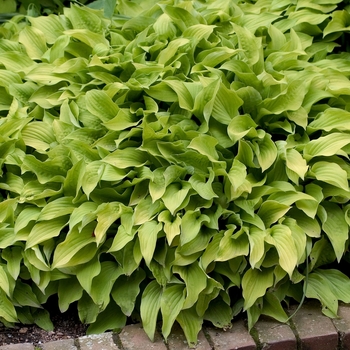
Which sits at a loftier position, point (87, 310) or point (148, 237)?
point (148, 237)

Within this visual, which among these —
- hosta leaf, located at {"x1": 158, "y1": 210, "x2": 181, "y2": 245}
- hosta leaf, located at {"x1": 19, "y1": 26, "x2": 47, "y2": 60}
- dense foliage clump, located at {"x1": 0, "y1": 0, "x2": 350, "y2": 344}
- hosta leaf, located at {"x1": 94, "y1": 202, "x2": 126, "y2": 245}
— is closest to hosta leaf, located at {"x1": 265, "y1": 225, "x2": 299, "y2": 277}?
dense foliage clump, located at {"x1": 0, "y1": 0, "x2": 350, "y2": 344}

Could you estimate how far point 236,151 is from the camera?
10.9ft

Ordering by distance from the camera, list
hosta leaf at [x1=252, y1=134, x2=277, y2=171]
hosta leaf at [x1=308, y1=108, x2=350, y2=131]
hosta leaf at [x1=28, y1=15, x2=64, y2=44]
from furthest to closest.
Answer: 1. hosta leaf at [x1=28, y1=15, x2=64, y2=44]
2. hosta leaf at [x1=308, y1=108, x2=350, y2=131]
3. hosta leaf at [x1=252, y1=134, x2=277, y2=171]

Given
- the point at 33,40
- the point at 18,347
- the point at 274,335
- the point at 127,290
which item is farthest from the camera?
the point at 33,40

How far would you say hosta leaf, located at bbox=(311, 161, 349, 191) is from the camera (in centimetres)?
309

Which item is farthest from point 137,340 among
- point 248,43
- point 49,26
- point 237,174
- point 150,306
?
point 49,26

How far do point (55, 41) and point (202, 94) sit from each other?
1.04m

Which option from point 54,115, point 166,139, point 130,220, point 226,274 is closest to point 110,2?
point 54,115

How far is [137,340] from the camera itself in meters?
2.92

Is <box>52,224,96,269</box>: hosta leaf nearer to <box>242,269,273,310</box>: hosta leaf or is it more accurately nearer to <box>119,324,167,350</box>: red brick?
<box>119,324,167,350</box>: red brick

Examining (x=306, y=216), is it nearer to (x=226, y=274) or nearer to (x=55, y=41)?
(x=226, y=274)

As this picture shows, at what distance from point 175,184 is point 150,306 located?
21.5 inches

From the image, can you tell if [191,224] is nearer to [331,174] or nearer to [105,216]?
[105,216]

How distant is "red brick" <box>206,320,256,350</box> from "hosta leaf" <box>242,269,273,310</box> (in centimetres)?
13
